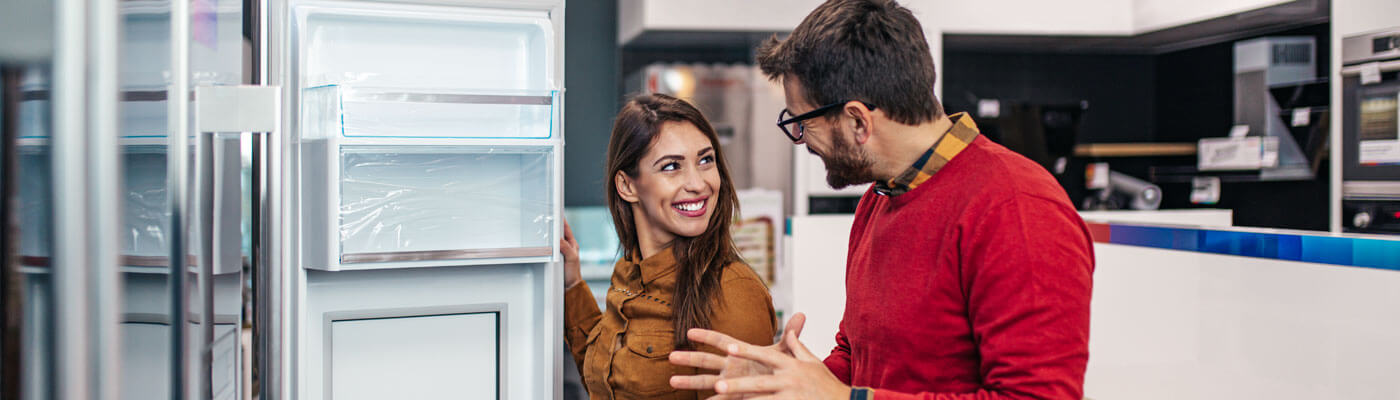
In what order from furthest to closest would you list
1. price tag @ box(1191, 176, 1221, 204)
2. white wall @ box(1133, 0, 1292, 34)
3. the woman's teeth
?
price tag @ box(1191, 176, 1221, 204) < white wall @ box(1133, 0, 1292, 34) < the woman's teeth

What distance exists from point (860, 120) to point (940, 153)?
107mm

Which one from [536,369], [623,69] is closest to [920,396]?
[536,369]

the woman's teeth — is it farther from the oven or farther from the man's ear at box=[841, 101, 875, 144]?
the oven

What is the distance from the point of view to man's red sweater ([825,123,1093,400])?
3.45ft

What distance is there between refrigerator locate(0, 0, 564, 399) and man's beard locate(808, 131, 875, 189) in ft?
2.08

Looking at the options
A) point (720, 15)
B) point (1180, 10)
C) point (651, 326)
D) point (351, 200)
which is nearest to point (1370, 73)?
point (1180, 10)

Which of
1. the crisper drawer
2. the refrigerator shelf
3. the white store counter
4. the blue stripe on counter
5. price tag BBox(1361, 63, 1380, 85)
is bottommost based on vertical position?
the white store counter

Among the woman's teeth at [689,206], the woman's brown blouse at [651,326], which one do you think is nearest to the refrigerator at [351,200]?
the woman's brown blouse at [651,326]

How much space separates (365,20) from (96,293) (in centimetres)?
127

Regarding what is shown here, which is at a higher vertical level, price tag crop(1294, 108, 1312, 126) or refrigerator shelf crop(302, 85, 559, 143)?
price tag crop(1294, 108, 1312, 126)

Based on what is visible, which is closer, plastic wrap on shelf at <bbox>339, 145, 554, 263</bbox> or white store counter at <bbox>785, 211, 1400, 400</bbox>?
plastic wrap on shelf at <bbox>339, 145, 554, 263</bbox>

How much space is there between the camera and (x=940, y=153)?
48.5 inches

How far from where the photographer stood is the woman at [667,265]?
1.70 meters

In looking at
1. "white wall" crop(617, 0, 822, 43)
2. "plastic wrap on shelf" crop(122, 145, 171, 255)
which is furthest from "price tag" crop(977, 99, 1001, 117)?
"plastic wrap on shelf" crop(122, 145, 171, 255)
